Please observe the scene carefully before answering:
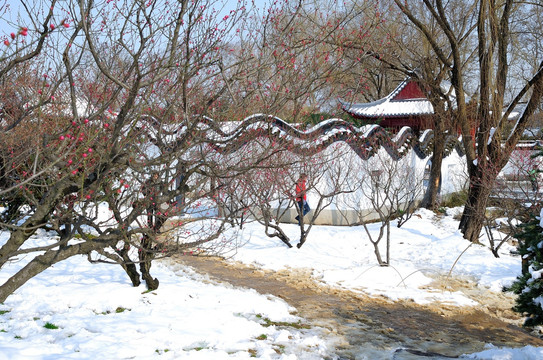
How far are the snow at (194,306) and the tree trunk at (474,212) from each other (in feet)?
2.06

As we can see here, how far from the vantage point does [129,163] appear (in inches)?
167

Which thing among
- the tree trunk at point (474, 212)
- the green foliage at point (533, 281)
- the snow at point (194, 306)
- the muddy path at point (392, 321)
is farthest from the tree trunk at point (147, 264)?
the tree trunk at point (474, 212)

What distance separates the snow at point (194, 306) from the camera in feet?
15.9

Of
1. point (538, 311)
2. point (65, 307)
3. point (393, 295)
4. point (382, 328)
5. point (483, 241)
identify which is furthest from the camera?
point (483, 241)

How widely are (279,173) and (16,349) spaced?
7772 millimetres

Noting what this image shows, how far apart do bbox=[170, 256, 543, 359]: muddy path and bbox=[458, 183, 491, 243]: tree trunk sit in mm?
3613

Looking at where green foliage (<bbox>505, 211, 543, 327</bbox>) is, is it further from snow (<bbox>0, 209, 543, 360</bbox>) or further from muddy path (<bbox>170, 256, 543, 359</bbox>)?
muddy path (<bbox>170, 256, 543, 359</bbox>)

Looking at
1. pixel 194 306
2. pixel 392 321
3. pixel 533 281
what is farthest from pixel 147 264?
pixel 533 281

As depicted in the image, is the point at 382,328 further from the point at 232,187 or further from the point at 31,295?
the point at 232,187

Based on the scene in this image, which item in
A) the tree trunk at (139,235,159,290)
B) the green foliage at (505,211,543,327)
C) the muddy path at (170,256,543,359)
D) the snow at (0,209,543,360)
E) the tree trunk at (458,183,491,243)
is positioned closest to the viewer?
the green foliage at (505,211,543,327)

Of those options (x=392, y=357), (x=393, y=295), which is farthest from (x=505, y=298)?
(x=392, y=357)

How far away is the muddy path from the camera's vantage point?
5.78 meters

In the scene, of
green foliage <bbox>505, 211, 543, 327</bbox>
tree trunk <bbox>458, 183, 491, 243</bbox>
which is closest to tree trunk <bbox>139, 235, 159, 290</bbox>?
green foliage <bbox>505, 211, 543, 327</bbox>

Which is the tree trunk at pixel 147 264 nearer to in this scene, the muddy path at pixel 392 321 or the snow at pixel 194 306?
the snow at pixel 194 306
